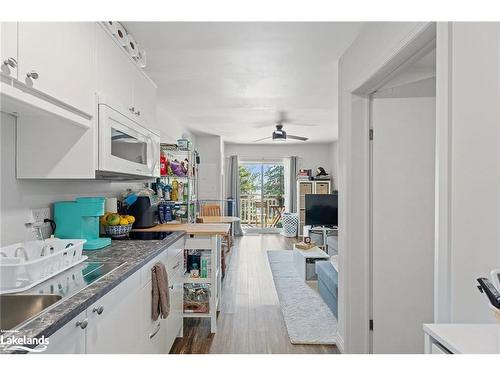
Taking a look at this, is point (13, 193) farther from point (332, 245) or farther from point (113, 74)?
point (332, 245)

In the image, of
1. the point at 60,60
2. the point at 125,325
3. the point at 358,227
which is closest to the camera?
the point at 60,60

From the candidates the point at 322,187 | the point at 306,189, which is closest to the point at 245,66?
the point at 306,189

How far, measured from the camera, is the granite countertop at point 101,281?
90 cm

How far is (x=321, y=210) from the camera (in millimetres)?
6633

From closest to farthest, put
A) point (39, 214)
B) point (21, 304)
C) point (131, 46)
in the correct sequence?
point (21, 304), point (39, 214), point (131, 46)

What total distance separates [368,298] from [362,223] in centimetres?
55

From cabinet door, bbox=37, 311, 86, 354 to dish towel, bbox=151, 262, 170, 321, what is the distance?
0.79 meters

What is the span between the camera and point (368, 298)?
2375 mm

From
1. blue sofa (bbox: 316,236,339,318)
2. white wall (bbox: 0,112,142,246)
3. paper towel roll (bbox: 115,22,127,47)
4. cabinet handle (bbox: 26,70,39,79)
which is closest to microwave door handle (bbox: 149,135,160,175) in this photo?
paper towel roll (bbox: 115,22,127,47)

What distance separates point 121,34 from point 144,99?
536 mm

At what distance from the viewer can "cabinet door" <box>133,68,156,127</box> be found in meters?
2.33

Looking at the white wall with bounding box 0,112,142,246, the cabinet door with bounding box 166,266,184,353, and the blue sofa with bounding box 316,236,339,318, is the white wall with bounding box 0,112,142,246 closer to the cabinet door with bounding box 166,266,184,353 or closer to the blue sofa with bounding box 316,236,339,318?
the cabinet door with bounding box 166,266,184,353

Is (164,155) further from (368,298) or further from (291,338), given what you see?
(368,298)
